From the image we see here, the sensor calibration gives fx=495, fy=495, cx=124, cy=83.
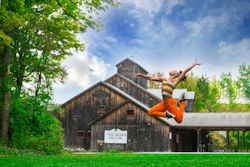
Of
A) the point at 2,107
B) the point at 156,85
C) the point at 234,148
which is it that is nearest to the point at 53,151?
the point at 2,107

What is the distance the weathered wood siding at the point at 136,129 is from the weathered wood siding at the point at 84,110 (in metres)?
3.37

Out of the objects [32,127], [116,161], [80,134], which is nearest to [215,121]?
[80,134]

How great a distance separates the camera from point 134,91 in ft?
225

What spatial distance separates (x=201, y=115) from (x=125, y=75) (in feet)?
46.6

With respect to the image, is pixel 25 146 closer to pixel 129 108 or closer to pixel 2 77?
pixel 2 77

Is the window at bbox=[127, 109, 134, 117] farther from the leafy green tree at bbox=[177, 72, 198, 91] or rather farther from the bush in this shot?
the leafy green tree at bbox=[177, 72, 198, 91]

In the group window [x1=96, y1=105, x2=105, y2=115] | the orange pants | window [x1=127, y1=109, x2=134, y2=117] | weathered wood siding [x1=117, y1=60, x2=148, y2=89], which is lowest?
the orange pants

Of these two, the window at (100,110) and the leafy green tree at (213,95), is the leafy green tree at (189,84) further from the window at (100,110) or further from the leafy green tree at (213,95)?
the window at (100,110)

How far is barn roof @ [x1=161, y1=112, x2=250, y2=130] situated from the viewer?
54344mm

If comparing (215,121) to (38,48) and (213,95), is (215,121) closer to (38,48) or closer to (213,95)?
(38,48)

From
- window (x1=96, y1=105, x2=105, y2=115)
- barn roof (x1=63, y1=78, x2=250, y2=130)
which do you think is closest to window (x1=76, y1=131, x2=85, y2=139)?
window (x1=96, y1=105, x2=105, y2=115)

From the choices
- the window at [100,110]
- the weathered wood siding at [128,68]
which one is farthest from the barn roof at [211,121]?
the weathered wood siding at [128,68]

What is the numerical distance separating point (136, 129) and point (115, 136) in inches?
97.5

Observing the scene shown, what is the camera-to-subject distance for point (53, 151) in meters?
35.2
